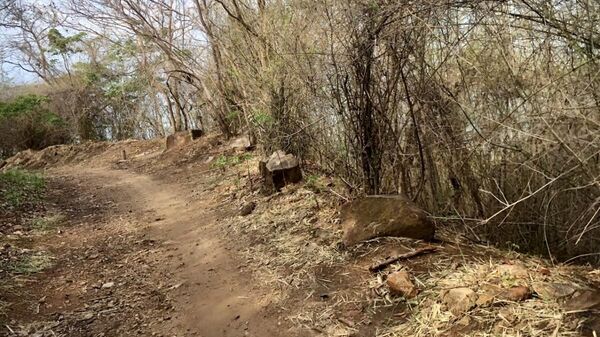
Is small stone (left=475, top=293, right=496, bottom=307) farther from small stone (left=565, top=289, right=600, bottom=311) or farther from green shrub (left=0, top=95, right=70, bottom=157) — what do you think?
green shrub (left=0, top=95, right=70, bottom=157)

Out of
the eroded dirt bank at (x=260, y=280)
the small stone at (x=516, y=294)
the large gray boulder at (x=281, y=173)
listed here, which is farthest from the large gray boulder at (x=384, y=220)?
the large gray boulder at (x=281, y=173)

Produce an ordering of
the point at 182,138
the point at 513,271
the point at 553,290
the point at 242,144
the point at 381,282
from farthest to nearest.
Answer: the point at 182,138 → the point at 242,144 → the point at 381,282 → the point at 513,271 → the point at 553,290

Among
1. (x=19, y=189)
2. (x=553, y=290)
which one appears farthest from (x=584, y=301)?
(x=19, y=189)

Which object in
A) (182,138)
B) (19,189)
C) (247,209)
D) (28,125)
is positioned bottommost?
(247,209)

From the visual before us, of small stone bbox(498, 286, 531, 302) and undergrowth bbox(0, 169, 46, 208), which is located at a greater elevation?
undergrowth bbox(0, 169, 46, 208)

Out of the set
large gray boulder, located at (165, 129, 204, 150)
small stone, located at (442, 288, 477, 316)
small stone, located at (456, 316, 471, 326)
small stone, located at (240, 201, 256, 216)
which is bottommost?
small stone, located at (456, 316, 471, 326)

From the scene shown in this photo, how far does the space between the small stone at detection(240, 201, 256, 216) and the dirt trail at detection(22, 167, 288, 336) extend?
1.31ft

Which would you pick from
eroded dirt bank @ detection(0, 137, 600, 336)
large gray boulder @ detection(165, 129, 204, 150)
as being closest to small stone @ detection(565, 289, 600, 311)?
eroded dirt bank @ detection(0, 137, 600, 336)

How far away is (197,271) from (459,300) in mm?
2632

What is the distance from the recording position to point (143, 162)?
12.9 metres

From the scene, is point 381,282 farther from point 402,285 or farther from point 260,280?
point 260,280

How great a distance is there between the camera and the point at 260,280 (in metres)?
4.27

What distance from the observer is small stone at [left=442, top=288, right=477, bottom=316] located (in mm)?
2977

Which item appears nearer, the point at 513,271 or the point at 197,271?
the point at 513,271
